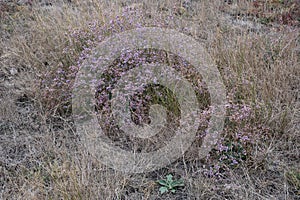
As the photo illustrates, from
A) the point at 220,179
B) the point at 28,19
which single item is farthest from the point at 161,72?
the point at 28,19

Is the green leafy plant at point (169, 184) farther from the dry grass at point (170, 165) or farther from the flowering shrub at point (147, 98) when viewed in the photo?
the flowering shrub at point (147, 98)

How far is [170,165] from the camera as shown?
2.91 meters

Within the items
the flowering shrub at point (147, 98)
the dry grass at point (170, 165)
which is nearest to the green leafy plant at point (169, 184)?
the dry grass at point (170, 165)

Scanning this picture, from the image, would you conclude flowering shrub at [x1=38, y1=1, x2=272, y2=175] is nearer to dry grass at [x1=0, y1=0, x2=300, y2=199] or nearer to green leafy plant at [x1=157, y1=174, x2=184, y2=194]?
dry grass at [x1=0, y1=0, x2=300, y2=199]

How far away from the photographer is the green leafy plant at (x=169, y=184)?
2.67 meters

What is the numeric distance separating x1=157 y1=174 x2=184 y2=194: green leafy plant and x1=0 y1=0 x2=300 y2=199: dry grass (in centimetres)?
5

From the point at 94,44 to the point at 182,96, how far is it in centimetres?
126

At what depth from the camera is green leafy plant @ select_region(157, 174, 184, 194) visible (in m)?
2.67

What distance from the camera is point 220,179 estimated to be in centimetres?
267

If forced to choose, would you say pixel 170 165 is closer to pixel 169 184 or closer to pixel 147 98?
pixel 169 184

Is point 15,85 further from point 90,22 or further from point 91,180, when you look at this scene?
point 91,180

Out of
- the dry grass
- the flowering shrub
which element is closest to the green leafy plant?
the dry grass

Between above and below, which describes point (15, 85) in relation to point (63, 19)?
below

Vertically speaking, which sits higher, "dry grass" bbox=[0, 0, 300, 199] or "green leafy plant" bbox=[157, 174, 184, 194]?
"dry grass" bbox=[0, 0, 300, 199]
